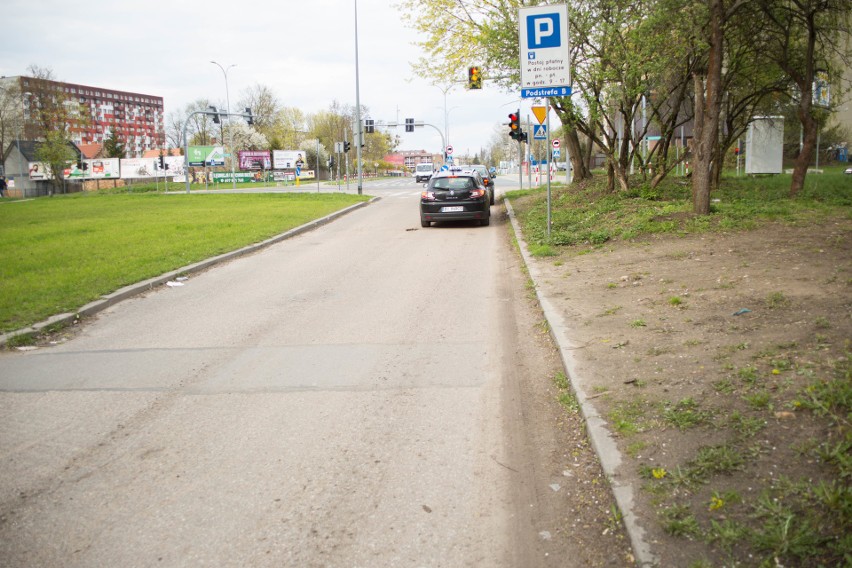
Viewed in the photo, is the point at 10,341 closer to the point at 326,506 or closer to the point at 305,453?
the point at 305,453

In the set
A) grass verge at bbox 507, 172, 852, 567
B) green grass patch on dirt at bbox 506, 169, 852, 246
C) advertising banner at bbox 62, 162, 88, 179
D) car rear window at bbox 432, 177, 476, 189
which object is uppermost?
advertising banner at bbox 62, 162, 88, 179

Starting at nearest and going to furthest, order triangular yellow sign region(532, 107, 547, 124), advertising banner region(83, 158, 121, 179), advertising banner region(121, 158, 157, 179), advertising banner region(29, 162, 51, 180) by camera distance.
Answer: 1. triangular yellow sign region(532, 107, 547, 124)
2. advertising banner region(29, 162, 51, 180)
3. advertising banner region(121, 158, 157, 179)
4. advertising banner region(83, 158, 121, 179)

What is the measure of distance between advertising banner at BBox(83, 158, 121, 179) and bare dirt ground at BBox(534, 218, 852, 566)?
3233 inches

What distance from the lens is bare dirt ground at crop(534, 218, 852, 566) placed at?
312 centimetres

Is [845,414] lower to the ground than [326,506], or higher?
higher

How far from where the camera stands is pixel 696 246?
10297 millimetres

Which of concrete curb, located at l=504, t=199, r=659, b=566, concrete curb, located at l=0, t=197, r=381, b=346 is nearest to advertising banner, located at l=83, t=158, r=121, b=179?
concrete curb, located at l=0, t=197, r=381, b=346

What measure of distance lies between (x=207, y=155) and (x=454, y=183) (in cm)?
6190

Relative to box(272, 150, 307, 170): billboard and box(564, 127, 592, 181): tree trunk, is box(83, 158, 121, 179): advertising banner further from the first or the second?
box(564, 127, 592, 181): tree trunk

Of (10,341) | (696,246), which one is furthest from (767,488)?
(696,246)

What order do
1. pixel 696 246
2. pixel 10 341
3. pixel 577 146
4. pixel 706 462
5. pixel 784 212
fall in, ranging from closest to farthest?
pixel 706 462 → pixel 10 341 → pixel 696 246 → pixel 784 212 → pixel 577 146

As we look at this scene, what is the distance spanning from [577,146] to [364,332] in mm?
20623

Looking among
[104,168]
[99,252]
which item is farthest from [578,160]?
[104,168]

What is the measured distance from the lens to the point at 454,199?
18.1m
